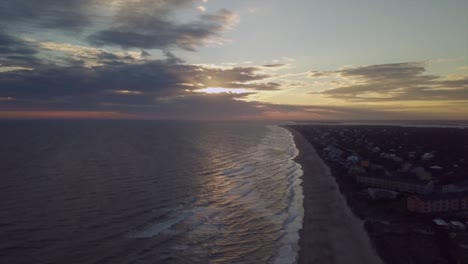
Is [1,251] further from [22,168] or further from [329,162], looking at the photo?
[329,162]

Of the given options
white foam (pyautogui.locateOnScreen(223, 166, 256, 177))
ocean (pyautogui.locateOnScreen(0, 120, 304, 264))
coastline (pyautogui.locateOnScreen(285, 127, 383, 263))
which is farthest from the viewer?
white foam (pyautogui.locateOnScreen(223, 166, 256, 177))

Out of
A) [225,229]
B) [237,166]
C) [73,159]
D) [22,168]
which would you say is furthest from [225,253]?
[73,159]

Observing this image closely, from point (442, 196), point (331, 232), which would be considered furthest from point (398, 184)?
point (331, 232)

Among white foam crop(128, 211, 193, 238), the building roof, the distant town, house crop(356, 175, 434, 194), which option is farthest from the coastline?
white foam crop(128, 211, 193, 238)

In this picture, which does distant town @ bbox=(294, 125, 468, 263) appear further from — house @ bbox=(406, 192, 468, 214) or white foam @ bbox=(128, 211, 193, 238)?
white foam @ bbox=(128, 211, 193, 238)

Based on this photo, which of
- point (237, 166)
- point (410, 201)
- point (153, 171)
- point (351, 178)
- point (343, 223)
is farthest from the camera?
point (237, 166)

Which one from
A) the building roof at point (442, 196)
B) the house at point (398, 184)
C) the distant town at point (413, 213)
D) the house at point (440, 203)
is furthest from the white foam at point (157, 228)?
the house at point (398, 184)

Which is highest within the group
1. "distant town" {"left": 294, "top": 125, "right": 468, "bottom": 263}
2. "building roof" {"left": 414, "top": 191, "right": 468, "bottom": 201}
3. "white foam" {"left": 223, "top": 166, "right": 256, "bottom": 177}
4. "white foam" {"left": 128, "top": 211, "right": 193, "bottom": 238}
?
"building roof" {"left": 414, "top": 191, "right": 468, "bottom": 201}

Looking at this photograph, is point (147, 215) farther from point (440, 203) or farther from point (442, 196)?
point (442, 196)
